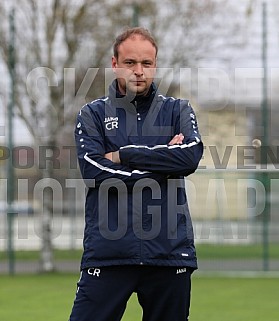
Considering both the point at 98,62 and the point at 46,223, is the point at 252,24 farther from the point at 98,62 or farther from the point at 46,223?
the point at 46,223

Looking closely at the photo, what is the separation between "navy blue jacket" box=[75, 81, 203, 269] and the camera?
403cm

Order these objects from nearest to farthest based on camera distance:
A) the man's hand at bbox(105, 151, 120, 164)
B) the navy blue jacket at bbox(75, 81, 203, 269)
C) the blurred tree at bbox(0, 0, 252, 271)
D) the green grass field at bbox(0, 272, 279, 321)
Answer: the navy blue jacket at bbox(75, 81, 203, 269) < the man's hand at bbox(105, 151, 120, 164) < the green grass field at bbox(0, 272, 279, 321) < the blurred tree at bbox(0, 0, 252, 271)

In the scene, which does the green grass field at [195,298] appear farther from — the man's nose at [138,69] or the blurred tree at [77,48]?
the man's nose at [138,69]

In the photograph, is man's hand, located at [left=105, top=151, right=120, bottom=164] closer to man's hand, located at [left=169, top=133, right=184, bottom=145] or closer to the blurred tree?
man's hand, located at [left=169, top=133, right=184, bottom=145]

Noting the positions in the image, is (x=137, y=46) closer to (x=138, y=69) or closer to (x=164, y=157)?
(x=138, y=69)

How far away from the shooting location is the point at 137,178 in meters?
4.11

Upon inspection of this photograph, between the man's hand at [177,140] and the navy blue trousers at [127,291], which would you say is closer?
the navy blue trousers at [127,291]

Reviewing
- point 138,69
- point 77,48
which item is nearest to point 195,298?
point 77,48

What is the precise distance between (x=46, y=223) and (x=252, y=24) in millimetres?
3919

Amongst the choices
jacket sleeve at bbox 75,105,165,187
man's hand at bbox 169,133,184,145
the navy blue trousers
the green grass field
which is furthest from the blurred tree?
the navy blue trousers

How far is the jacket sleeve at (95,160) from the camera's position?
4.13 metres

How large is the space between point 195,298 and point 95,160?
537cm

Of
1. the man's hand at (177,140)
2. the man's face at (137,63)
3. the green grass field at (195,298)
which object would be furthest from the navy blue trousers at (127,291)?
the green grass field at (195,298)

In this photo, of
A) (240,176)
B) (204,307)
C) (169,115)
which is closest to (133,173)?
(169,115)
